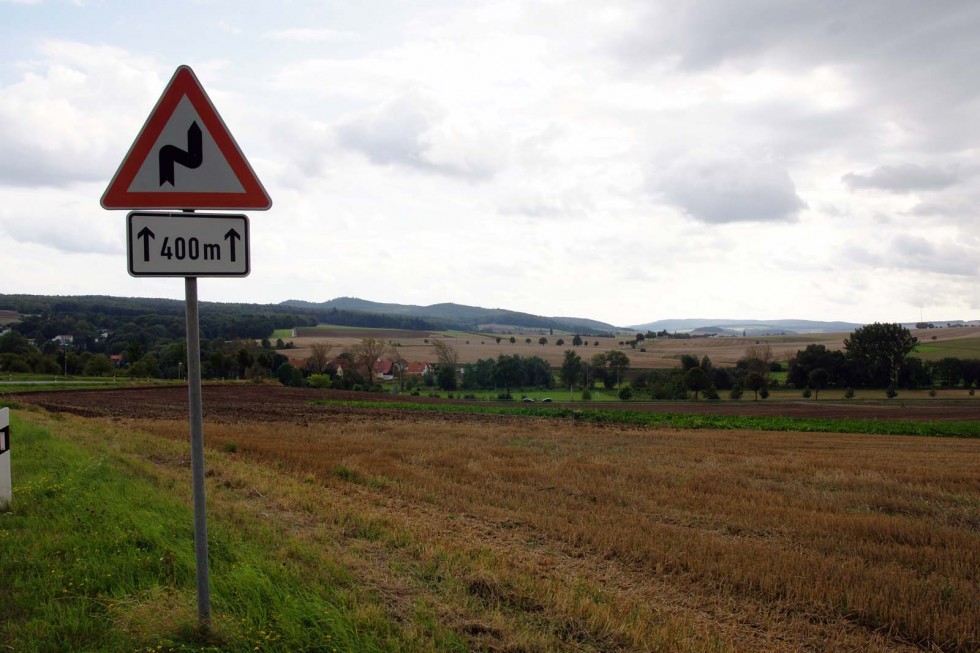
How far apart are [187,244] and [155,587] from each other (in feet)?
8.81

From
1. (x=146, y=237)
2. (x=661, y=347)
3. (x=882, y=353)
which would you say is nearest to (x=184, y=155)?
(x=146, y=237)

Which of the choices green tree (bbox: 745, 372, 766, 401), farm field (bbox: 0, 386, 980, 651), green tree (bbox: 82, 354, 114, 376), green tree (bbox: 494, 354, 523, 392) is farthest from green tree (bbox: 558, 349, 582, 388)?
farm field (bbox: 0, 386, 980, 651)

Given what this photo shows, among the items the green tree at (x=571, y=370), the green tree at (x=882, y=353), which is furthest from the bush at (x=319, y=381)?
the green tree at (x=882, y=353)

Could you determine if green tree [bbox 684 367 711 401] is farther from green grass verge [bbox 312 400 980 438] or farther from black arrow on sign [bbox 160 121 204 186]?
black arrow on sign [bbox 160 121 204 186]

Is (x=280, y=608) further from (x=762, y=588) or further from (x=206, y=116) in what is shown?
(x=762, y=588)

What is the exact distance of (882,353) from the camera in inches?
3014

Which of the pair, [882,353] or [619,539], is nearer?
[619,539]

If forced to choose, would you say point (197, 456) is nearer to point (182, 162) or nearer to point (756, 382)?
point (182, 162)

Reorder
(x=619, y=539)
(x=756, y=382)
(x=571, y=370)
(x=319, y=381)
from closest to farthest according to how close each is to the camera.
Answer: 1. (x=619, y=539)
2. (x=756, y=382)
3. (x=319, y=381)
4. (x=571, y=370)

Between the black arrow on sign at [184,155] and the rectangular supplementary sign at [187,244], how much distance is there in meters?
0.31

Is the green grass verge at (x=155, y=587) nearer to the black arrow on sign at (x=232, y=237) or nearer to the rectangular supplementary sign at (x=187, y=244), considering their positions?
the rectangular supplementary sign at (x=187, y=244)

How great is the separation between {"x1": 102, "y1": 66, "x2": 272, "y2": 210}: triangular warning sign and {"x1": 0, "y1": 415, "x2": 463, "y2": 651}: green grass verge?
9.19 feet

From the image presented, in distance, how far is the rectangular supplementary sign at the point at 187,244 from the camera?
4145 mm

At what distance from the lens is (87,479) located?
29.6 feet
